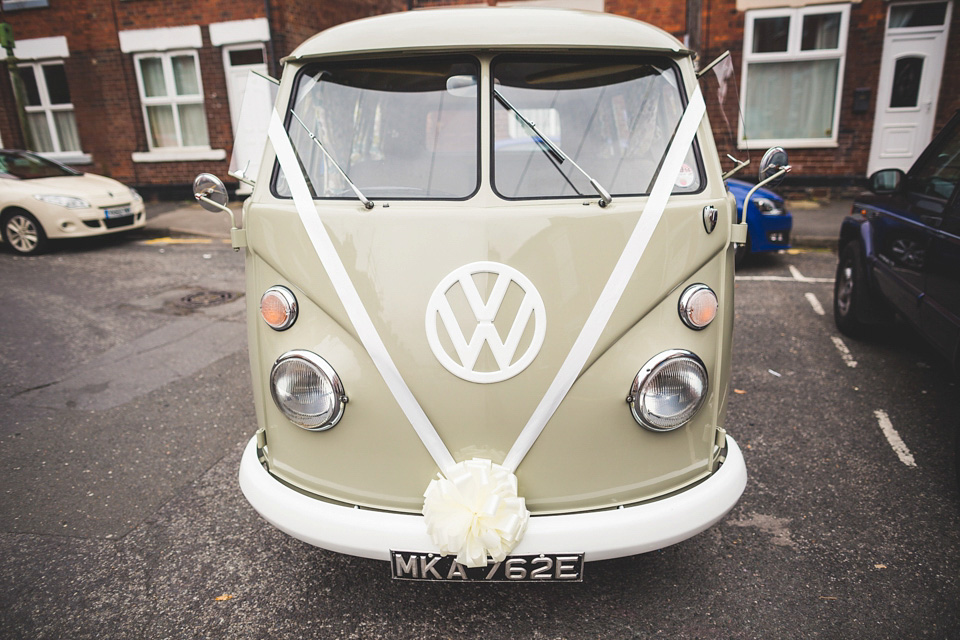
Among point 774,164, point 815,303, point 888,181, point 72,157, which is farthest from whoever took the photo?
point 72,157

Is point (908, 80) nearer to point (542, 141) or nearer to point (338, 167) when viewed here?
point (542, 141)

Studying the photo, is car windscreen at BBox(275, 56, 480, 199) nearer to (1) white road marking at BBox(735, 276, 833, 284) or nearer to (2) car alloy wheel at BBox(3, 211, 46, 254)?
(1) white road marking at BBox(735, 276, 833, 284)

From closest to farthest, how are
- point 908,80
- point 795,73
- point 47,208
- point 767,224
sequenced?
point 767,224, point 47,208, point 908,80, point 795,73

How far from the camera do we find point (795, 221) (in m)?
10.0

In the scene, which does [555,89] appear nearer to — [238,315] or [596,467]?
[596,467]

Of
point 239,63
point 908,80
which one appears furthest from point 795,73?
point 239,63

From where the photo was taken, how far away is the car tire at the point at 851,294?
4.95 m

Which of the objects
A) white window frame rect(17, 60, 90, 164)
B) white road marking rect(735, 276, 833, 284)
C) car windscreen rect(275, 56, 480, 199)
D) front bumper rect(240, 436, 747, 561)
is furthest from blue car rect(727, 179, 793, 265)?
white window frame rect(17, 60, 90, 164)

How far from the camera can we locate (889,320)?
502 cm

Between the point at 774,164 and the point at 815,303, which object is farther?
the point at 815,303

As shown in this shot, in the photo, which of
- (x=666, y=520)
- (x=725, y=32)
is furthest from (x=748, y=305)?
(x=725, y=32)

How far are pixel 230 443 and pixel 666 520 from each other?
2.69 meters

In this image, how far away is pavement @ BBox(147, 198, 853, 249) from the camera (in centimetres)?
898

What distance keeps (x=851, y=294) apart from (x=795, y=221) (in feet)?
18.0
